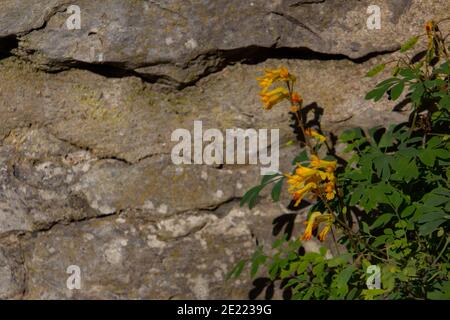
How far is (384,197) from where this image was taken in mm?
2062

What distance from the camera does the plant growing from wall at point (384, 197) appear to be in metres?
2.02

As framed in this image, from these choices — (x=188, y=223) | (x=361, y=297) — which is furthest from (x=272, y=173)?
(x=361, y=297)

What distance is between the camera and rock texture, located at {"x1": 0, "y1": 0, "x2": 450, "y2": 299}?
2.46 m

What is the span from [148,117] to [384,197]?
2.83 feet

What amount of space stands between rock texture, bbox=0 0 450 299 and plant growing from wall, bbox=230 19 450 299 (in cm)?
11

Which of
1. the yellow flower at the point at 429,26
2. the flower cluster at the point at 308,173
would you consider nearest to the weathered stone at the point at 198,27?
the yellow flower at the point at 429,26

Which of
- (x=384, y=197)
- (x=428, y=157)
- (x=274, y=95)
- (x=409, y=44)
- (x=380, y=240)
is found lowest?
(x=380, y=240)

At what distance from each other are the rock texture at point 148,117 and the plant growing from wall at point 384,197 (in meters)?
0.11

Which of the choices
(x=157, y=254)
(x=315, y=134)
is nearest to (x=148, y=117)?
(x=157, y=254)

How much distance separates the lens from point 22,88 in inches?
99.7

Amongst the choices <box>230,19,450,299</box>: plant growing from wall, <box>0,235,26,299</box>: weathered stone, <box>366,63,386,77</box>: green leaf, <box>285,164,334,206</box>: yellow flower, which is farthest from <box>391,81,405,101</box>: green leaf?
<box>0,235,26,299</box>: weathered stone

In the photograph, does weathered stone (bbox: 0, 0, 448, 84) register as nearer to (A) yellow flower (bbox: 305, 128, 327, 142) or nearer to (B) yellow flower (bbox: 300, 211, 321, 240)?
(A) yellow flower (bbox: 305, 128, 327, 142)

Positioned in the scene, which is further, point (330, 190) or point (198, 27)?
point (198, 27)

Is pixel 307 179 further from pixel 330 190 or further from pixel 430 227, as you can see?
pixel 430 227
